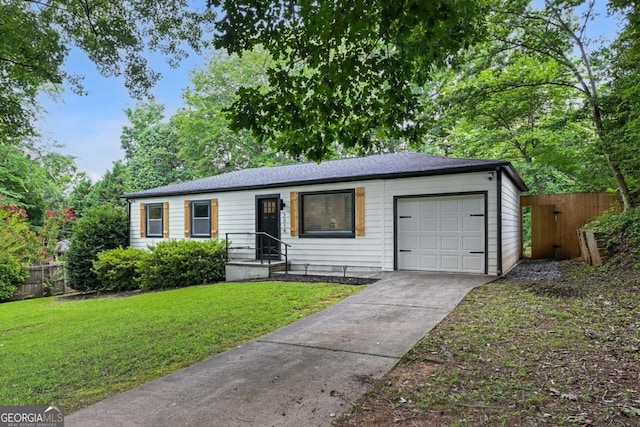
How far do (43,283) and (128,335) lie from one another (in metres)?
9.74

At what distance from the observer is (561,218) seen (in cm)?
1217

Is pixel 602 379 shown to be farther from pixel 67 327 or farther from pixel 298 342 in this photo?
pixel 67 327

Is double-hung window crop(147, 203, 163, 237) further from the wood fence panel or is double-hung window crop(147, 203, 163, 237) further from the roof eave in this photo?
the wood fence panel

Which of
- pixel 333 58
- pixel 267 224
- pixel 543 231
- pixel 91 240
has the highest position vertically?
pixel 333 58

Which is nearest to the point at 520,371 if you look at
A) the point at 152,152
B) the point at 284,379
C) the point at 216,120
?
the point at 284,379

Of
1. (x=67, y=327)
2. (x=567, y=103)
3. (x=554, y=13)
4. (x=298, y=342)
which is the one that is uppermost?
(x=554, y=13)

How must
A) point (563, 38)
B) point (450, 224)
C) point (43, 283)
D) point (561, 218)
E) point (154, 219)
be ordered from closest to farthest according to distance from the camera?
point (450, 224)
point (563, 38)
point (561, 218)
point (43, 283)
point (154, 219)

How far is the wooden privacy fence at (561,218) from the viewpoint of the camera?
11820 mm

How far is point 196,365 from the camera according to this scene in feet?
11.8

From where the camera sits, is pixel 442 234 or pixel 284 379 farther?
pixel 442 234

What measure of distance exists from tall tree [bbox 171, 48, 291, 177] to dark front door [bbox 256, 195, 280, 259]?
1200cm

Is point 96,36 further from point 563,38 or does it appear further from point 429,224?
point 563,38

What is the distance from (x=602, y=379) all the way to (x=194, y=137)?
23577 mm

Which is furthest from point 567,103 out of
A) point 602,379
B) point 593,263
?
Answer: point 602,379
